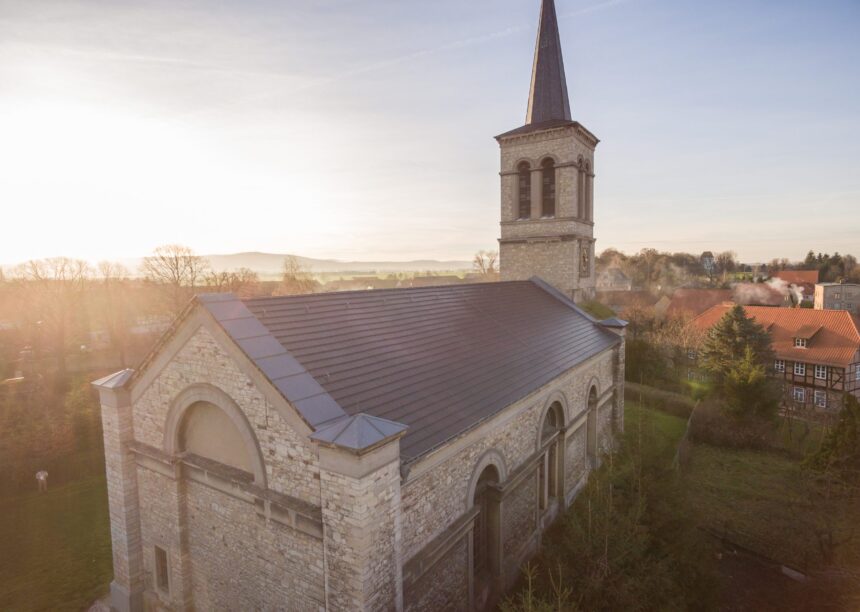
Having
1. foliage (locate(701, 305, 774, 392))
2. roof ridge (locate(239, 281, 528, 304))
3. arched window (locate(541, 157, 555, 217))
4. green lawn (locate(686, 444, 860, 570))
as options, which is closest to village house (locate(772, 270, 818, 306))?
foliage (locate(701, 305, 774, 392))

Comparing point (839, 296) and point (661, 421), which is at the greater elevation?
point (839, 296)

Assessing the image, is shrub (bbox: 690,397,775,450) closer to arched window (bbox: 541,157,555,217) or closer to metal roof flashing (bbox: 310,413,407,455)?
arched window (bbox: 541,157,555,217)

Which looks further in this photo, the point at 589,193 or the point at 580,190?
the point at 589,193

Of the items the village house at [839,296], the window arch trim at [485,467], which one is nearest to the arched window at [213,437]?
the window arch trim at [485,467]

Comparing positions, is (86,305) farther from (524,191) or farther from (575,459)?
(575,459)

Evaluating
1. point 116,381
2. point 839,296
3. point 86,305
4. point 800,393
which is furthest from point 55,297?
point 839,296

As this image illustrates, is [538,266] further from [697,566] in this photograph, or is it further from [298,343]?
[298,343]

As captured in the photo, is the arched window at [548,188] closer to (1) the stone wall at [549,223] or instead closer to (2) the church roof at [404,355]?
(1) the stone wall at [549,223]
